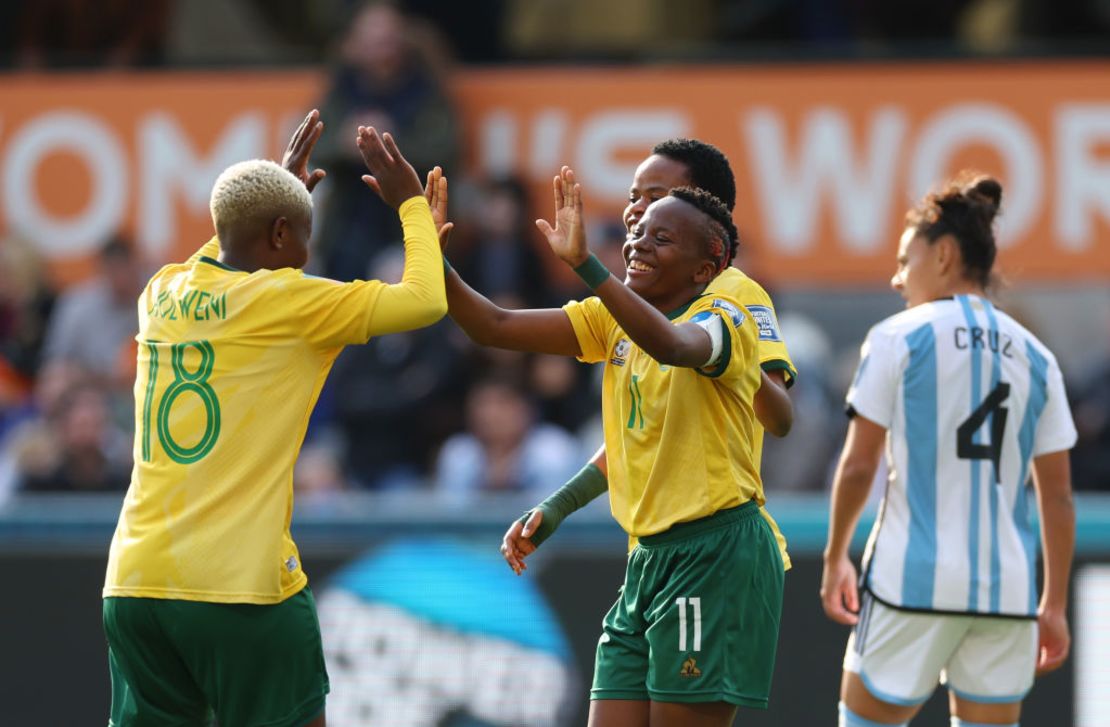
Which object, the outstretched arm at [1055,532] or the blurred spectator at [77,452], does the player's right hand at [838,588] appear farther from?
the blurred spectator at [77,452]

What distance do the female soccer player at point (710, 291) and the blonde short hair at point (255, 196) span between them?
0.94m

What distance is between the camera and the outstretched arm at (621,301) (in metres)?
4.31

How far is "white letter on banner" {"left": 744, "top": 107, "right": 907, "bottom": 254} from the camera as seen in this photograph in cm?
1005

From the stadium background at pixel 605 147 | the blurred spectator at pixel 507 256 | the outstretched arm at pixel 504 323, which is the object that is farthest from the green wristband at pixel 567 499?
the blurred spectator at pixel 507 256

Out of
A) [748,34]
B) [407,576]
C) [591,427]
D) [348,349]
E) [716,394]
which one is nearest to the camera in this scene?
[716,394]

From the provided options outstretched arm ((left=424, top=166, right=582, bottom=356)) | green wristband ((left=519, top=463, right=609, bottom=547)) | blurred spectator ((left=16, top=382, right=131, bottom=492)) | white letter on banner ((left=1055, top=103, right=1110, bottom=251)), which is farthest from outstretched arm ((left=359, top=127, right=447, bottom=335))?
white letter on banner ((left=1055, top=103, right=1110, bottom=251))

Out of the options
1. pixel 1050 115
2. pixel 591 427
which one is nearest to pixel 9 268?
pixel 591 427

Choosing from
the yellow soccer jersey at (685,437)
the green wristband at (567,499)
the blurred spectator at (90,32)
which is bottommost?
the green wristband at (567,499)

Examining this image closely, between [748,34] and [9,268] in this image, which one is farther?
[748,34]

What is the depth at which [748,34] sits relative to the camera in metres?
12.0

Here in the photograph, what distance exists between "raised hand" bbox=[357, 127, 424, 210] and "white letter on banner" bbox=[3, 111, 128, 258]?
6.29m

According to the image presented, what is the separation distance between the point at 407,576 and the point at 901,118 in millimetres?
4544

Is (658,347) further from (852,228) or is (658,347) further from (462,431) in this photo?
(852,228)

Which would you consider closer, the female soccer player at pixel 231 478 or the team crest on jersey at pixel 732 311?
the female soccer player at pixel 231 478
